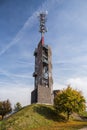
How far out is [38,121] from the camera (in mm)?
51531

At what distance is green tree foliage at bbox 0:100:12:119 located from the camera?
85.0 metres

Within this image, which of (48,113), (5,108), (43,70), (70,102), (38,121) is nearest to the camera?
(38,121)

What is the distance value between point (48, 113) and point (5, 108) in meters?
31.3

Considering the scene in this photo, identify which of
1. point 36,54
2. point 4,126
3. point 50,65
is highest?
point 36,54

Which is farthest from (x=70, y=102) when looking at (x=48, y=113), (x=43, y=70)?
(x=43, y=70)

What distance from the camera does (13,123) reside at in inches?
1885

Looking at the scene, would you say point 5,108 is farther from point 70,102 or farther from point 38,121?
point 38,121

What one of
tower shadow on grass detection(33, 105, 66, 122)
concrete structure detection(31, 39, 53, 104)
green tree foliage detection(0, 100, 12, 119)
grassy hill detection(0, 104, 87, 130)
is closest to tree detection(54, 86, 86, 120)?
tower shadow on grass detection(33, 105, 66, 122)

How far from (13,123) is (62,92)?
18.6 metres

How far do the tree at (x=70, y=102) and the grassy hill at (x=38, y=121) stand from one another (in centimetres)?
Answer: 269

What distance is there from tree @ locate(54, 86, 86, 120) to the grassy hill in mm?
2691

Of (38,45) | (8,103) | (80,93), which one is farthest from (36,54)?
(80,93)

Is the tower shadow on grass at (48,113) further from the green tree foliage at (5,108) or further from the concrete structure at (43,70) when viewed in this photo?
the green tree foliage at (5,108)

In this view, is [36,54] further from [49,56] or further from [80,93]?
[80,93]
